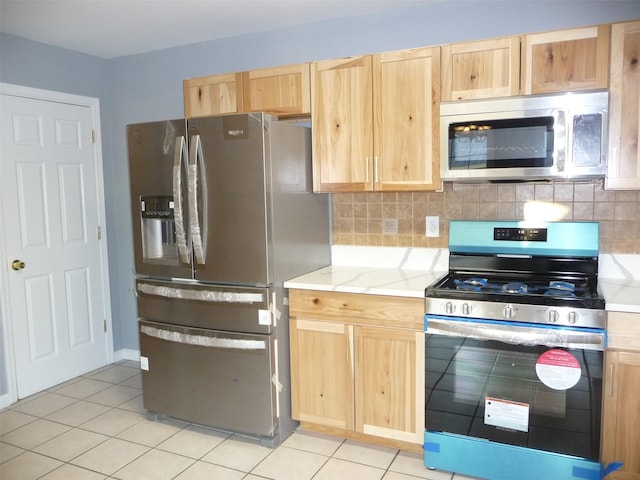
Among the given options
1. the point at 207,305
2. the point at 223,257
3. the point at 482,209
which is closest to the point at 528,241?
the point at 482,209

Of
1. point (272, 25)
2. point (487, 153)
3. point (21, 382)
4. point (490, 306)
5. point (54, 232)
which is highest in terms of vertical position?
point (272, 25)

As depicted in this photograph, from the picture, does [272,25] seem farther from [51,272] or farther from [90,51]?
[51,272]

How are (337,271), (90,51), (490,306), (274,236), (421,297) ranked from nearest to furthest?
(490,306), (421,297), (274,236), (337,271), (90,51)

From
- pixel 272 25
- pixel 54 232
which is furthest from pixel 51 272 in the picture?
pixel 272 25

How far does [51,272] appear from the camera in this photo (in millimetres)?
3537

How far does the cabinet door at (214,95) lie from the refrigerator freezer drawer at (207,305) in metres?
1.10

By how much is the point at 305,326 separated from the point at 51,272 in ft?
6.61

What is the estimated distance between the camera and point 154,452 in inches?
105

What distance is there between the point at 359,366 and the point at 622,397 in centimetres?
116

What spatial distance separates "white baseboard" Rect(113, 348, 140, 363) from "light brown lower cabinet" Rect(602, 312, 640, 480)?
3336 mm

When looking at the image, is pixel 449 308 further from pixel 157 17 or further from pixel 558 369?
pixel 157 17

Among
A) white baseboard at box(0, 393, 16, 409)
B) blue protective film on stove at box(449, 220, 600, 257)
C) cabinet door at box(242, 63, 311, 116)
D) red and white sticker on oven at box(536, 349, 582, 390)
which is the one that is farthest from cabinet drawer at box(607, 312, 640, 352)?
white baseboard at box(0, 393, 16, 409)

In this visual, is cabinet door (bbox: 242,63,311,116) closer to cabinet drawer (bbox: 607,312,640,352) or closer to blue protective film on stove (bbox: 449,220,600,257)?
blue protective film on stove (bbox: 449,220,600,257)

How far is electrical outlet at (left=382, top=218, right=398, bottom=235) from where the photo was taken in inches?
119
